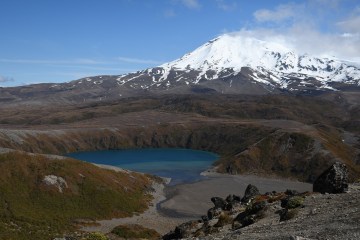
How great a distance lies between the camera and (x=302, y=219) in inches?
1332

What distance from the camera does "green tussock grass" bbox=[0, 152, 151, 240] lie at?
79938 millimetres

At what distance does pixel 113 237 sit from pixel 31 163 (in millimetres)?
42259

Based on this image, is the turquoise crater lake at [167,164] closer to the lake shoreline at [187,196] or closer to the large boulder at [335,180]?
the lake shoreline at [187,196]

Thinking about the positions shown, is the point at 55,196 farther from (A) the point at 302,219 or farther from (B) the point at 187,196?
(A) the point at 302,219

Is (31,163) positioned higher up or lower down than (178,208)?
higher up

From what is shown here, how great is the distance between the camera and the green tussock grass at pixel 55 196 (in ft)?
262

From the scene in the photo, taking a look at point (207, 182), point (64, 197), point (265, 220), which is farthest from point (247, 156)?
point (265, 220)

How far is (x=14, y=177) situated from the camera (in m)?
96.8

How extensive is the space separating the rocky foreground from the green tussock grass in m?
39.2

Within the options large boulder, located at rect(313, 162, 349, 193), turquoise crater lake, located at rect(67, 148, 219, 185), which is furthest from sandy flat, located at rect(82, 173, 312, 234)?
large boulder, located at rect(313, 162, 349, 193)

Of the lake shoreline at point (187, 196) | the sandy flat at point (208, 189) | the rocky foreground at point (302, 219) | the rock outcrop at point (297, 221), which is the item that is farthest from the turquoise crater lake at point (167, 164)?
the rock outcrop at point (297, 221)

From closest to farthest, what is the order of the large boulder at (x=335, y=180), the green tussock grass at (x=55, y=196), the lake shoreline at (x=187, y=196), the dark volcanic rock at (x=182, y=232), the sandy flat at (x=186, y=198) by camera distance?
the large boulder at (x=335, y=180) < the dark volcanic rock at (x=182, y=232) < the green tussock grass at (x=55, y=196) < the sandy flat at (x=186, y=198) < the lake shoreline at (x=187, y=196)

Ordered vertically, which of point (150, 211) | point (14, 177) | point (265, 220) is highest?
point (265, 220)

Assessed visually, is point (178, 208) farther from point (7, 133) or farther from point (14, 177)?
point (7, 133)
